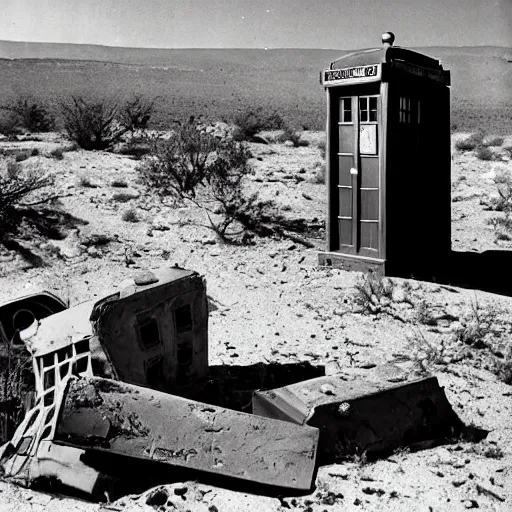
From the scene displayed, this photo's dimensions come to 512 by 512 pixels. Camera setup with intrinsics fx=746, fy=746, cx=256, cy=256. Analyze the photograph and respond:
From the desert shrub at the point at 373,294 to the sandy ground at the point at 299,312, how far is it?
99 millimetres

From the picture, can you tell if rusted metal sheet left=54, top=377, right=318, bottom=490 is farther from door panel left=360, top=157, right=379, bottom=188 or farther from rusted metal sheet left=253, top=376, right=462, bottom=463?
door panel left=360, top=157, right=379, bottom=188

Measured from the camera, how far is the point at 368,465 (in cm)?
460

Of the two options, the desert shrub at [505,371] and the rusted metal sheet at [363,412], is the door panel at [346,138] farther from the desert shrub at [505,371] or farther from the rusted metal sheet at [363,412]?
the rusted metal sheet at [363,412]

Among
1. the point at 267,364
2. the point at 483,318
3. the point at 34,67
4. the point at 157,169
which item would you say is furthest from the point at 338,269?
the point at 34,67

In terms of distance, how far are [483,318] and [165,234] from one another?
15.2ft

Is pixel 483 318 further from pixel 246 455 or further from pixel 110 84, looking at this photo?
pixel 110 84

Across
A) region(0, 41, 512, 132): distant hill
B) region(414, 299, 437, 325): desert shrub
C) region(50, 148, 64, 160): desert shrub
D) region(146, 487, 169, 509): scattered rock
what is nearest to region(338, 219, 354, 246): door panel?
region(414, 299, 437, 325): desert shrub

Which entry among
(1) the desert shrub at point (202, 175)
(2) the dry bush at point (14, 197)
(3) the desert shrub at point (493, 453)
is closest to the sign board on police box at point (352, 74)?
(1) the desert shrub at point (202, 175)

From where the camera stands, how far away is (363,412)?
4.78 metres

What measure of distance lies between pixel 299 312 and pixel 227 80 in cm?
6049

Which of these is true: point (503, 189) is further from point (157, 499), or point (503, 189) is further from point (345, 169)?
point (157, 499)

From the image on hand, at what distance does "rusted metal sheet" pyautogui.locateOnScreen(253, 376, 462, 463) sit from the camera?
4.68 m

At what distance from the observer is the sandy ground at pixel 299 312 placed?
4324mm

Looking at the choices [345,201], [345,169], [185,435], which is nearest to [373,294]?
[345,201]
